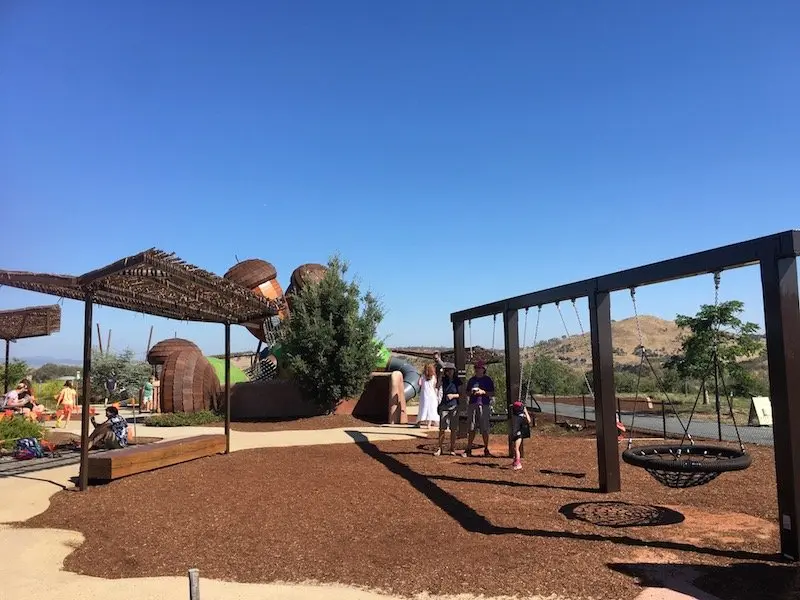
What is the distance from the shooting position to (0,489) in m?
8.27

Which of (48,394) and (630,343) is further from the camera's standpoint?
(630,343)

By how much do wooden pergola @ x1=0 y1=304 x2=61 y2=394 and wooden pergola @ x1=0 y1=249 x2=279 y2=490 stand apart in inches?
310

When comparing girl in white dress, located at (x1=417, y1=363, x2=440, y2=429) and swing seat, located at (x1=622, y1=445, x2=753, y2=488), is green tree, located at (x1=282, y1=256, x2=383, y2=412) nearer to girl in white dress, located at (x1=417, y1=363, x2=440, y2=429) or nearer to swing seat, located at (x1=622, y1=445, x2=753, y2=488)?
girl in white dress, located at (x1=417, y1=363, x2=440, y2=429)

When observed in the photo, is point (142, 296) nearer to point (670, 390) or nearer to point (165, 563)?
point (165, 563)

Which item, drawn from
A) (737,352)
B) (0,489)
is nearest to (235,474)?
(0,489)

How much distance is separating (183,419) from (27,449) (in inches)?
263

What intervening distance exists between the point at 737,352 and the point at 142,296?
63.8 ft

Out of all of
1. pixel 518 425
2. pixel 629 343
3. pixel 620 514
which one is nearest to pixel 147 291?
pixel 518 425

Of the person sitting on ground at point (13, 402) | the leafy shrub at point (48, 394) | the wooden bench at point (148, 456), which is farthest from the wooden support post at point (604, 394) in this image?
the leafy shrub at point (48, 394)

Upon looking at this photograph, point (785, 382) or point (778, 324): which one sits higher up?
point (778, 324)

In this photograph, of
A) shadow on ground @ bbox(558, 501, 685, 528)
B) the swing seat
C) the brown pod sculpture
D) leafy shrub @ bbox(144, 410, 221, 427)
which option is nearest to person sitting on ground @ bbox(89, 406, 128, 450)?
leafy shrub @ bbox(144, 410, 221, 427)

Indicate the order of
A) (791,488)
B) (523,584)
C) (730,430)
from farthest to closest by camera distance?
(730,430)
(791,488)
(523,584)

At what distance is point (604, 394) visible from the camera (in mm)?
7785

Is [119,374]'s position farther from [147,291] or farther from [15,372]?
[147,291]
